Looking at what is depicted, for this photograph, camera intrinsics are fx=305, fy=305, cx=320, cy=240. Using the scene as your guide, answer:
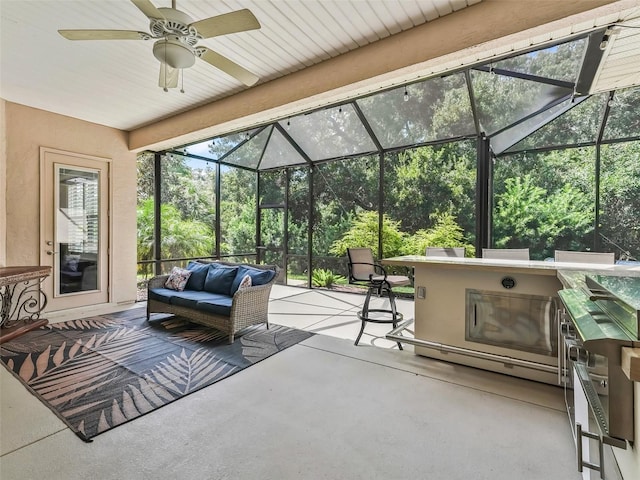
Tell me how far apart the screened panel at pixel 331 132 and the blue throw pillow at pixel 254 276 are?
2.91 metres

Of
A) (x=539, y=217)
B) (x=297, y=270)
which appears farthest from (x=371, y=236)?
(x=539, y=217)

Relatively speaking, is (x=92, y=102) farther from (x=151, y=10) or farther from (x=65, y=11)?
(x=151, y=10)

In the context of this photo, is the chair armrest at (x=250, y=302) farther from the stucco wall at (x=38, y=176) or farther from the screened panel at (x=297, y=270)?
the screened panel at (x=297, y=270)

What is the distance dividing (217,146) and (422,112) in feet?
14.2

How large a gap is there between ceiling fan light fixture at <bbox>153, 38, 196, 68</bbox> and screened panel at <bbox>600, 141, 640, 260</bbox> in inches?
232

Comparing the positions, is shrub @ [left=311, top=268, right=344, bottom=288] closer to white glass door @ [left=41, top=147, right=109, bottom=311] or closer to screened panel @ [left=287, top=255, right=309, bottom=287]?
screened panel @ [left=287, top=255, right=309, bottom=287]

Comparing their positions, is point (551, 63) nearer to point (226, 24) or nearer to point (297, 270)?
point (226, 24)

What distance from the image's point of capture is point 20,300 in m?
4.23

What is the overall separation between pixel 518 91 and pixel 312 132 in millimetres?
3421

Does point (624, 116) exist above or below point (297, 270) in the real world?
above

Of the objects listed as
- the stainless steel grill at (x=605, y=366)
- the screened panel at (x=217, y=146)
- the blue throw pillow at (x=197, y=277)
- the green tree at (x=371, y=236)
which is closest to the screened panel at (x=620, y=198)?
the green tree at (x=371, y=236)

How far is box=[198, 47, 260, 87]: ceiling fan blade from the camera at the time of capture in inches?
88.2

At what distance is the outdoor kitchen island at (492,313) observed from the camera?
2.51 metres

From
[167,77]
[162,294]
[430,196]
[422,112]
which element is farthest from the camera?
[430,196]
